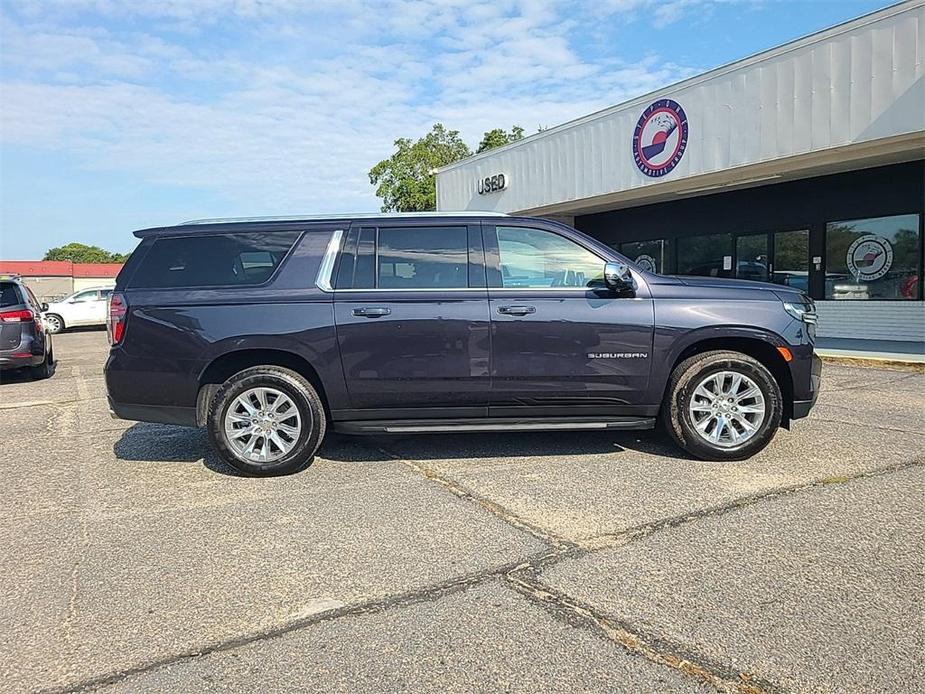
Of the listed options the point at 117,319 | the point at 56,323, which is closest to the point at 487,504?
the point at 117,319

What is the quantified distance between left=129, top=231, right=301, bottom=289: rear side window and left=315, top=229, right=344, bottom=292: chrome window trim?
0.89 feet

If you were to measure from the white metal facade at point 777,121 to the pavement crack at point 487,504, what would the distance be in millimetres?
9549

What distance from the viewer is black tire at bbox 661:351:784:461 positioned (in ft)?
16.9

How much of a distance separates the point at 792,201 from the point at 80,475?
1427 cm

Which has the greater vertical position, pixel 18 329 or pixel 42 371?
pixel 18 329

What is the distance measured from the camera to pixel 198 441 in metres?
6.22

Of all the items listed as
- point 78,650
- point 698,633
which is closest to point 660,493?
point 698,633

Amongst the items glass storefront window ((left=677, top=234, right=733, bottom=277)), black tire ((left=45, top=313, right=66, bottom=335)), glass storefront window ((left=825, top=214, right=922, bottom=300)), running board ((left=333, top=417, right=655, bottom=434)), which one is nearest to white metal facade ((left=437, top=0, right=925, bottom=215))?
glass storefront window ((left=825, top=214, right=922, bottom=300))

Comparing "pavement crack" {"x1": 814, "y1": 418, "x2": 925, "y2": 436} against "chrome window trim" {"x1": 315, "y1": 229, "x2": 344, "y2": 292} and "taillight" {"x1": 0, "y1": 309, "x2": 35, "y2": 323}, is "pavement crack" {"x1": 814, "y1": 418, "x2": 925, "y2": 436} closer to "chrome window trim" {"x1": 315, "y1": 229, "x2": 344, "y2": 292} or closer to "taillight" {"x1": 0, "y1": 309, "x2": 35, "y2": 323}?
"chrome window trim" {"x1": 315, "y1": 229, "x2": 344, "y2": 292}

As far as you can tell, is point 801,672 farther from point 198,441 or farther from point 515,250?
point 198,441

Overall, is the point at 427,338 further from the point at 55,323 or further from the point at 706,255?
the point at 55,323

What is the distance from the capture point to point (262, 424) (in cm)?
503

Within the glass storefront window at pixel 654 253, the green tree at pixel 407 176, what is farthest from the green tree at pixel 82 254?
the glass storefront window at pixel 654 253

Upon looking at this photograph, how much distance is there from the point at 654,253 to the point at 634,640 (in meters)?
16.9
